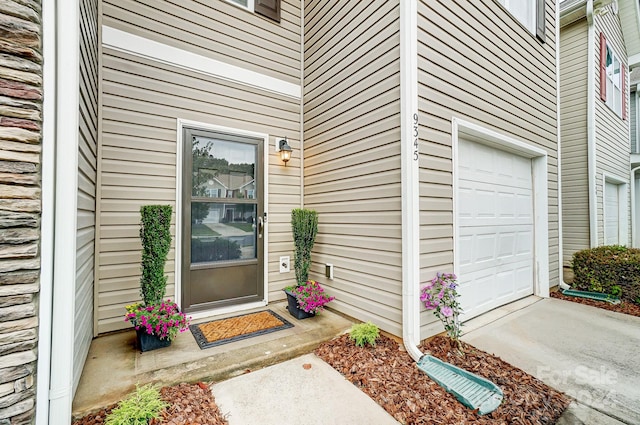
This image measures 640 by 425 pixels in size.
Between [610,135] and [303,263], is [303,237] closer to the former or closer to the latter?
[303,263]

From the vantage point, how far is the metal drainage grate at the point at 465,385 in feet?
5.88

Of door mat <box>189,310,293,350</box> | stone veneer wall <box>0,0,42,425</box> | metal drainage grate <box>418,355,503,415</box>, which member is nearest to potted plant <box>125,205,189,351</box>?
door mat <box>189,310,293,350</box>

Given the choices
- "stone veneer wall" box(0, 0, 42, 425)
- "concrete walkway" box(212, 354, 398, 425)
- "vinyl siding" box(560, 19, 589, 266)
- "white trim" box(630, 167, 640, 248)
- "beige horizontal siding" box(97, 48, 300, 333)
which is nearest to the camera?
"stone veneer wall" box(0, 0, 42, 425)

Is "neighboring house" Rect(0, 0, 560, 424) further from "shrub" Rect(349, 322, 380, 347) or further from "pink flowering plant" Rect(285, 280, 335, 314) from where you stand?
"pink flowering plant" Rect(285, 280, 335, 314)

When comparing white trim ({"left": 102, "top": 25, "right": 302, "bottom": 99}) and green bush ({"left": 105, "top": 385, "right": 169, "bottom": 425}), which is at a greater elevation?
white trim ({"left": 102, "top": 25, "right": 302, "bottom": 99})

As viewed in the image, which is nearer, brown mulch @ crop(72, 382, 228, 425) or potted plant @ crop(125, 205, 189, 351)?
brown mulch @ crop(72, 382, 228, 425)

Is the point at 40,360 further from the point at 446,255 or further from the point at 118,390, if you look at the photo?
the point at 446,255

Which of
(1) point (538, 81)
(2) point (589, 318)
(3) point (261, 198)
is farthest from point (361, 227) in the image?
(1) point (538, 81)

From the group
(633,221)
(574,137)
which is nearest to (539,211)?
(574,137)

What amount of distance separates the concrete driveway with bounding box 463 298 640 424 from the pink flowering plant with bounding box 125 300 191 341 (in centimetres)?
275

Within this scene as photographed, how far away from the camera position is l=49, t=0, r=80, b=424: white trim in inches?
55.2

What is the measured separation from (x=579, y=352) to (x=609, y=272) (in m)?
2.50

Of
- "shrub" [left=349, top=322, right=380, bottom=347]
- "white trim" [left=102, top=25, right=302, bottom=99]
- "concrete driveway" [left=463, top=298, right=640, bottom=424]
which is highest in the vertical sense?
"white trim" [left=102, top=25, right=302, bottom=99]

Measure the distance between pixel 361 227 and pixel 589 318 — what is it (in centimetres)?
299
